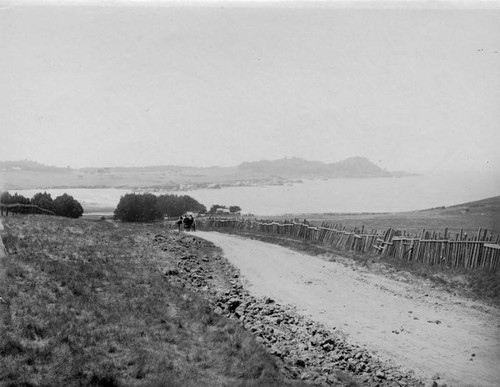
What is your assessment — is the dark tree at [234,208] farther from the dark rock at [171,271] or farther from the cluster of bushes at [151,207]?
the dark rock at [171,271]

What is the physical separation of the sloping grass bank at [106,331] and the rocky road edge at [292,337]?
65 cm

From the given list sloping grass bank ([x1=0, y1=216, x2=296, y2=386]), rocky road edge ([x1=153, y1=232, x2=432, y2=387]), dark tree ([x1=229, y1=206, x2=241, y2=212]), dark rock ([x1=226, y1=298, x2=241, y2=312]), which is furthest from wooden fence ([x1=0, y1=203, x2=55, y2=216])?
dark tree ([x1=229, y1=206, x2=241, y2=212])

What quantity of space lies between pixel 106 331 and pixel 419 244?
12185 mm

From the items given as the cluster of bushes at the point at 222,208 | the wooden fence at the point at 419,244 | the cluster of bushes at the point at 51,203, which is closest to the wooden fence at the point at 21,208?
the cluster of bushes at the point at 51,203

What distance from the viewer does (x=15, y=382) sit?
5.42 m

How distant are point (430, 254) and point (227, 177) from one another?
247 ft

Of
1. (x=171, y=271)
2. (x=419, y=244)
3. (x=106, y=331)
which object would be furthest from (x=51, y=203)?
(x=419, y=244)

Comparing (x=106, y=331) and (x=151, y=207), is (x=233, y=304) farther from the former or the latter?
(x=151, y=207)

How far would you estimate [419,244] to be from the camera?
593 inches

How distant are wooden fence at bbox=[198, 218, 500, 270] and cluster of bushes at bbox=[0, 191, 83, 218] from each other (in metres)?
20.2

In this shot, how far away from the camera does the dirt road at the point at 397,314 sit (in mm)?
7520

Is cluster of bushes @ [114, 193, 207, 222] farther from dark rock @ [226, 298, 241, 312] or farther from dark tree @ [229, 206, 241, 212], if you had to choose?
dark rock @ [226, 298, 241, 312]

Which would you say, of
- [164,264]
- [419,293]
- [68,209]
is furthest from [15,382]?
[68,209]

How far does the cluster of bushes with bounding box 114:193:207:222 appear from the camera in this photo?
47.8 m
